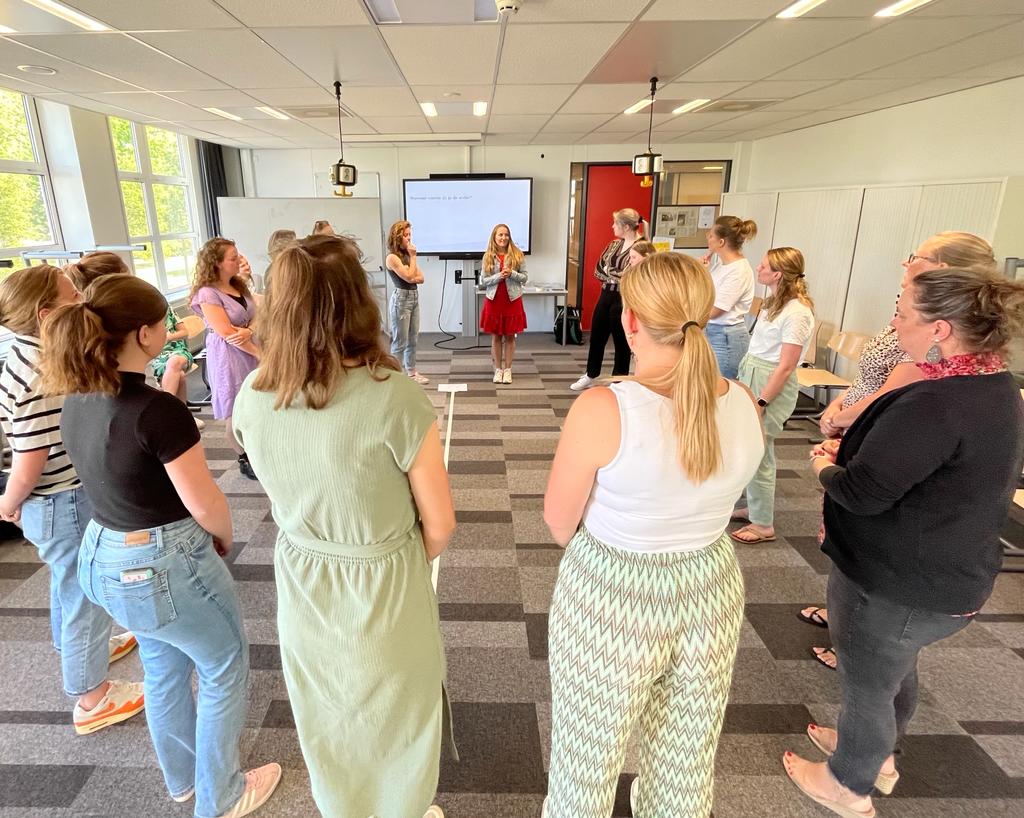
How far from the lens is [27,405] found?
5.09ft

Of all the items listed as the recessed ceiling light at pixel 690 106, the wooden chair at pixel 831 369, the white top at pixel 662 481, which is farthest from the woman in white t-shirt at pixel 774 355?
the recessed ceiling light at pixel 690 106

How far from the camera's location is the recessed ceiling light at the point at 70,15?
2.45 meters

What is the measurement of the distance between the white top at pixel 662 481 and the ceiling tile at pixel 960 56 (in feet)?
10.4

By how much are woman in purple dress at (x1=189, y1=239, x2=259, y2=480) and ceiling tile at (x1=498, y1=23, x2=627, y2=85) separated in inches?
72.5

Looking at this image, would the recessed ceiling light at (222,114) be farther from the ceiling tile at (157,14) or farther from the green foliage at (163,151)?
the ceiling tile at (157,14)

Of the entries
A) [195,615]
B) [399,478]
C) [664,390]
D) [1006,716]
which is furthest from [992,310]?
[195,615]

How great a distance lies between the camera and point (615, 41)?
3.02m

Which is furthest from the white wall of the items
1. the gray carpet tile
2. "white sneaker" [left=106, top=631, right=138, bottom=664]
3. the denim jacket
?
"white sneaker" [left=106, top=631, right=138, bottom=664]

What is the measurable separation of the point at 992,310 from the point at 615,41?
258cm

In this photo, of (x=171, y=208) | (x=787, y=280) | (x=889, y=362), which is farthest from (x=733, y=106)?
(x=171, y=208)

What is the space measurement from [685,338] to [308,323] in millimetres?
670

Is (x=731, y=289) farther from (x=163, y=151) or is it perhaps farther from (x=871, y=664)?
(x=163, y=151)

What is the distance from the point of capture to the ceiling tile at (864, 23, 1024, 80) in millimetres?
→ 2914

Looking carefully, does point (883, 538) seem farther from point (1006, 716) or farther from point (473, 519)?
point (473, 519)
